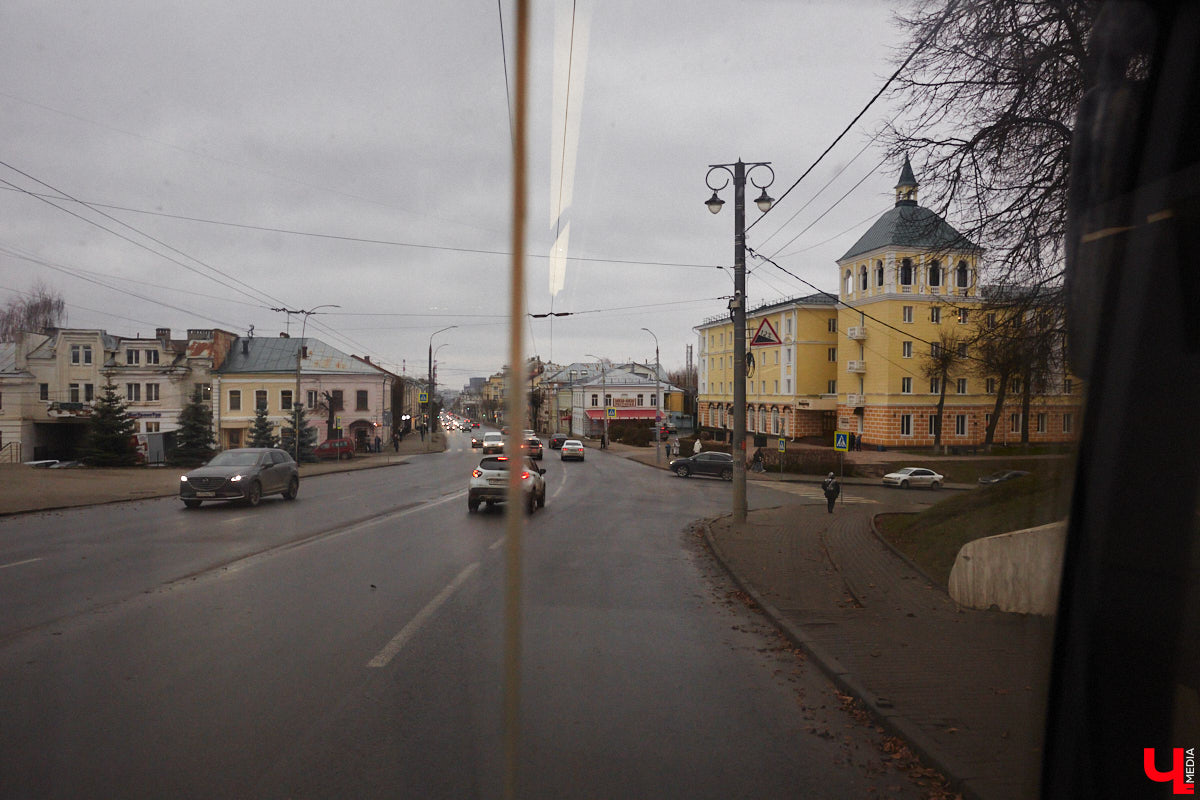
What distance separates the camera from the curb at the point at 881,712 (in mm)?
3879

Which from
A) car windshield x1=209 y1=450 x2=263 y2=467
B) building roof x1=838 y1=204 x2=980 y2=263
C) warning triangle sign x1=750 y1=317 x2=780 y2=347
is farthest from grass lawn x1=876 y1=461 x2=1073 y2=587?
car windshield x1=209 y1=450 x2=263 y2=467

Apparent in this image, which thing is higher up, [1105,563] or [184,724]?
[1105,563]

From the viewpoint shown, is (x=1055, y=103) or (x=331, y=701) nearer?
(x=331, y=701)

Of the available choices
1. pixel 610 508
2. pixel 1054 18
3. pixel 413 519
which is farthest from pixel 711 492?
pixel 1054 18

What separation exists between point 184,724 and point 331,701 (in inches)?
33.3

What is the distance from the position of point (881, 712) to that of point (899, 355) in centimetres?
2391

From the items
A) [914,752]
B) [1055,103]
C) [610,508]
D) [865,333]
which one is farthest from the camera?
[865,333]

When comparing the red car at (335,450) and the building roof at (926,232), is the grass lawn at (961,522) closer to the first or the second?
the building roof at (926,232)

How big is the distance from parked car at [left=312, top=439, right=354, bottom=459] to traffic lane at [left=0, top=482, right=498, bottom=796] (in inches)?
1472

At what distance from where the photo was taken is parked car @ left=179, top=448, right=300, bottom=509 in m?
17.1

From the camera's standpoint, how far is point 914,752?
430cm

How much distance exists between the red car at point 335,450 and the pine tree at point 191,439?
30.3 ft

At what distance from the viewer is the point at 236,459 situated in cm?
1859

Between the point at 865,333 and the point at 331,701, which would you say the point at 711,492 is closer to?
the point at 865,333
